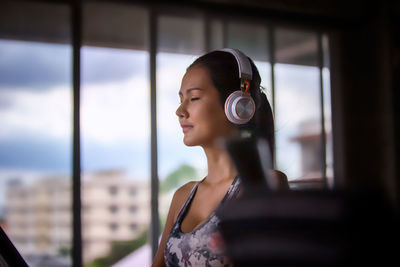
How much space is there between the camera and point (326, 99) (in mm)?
4262

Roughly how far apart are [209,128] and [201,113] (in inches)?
1.4

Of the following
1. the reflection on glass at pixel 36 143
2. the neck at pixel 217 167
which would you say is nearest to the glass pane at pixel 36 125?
the reflection on glass at pixel 36 143

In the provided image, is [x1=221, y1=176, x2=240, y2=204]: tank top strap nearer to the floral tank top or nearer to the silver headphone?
the floral tank top

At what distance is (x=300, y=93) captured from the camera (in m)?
4.08

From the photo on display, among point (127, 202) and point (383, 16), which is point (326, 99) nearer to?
point (383, 16)

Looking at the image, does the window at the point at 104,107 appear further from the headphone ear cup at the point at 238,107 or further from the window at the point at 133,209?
the headphone ear cup at the point at 238,107

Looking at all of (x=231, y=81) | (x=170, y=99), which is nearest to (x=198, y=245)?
(x=231, y=81)

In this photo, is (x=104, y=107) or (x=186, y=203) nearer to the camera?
(x=186, y=203)

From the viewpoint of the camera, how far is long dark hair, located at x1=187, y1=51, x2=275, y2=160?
1022 mm

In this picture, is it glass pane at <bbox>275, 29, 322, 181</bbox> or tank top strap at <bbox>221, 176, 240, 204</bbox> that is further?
glass pane at <bbox>275, 29, 322, 181</bbox>

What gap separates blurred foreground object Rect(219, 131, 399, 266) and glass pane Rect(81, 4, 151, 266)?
3431mm

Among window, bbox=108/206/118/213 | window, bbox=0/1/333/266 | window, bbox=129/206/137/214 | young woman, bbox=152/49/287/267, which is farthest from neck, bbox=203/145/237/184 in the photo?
window, bbox=108/206/118/213

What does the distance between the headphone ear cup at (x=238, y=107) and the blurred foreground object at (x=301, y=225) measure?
61 centimetres

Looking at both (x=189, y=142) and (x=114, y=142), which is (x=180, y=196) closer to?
(x=189, y=142)
